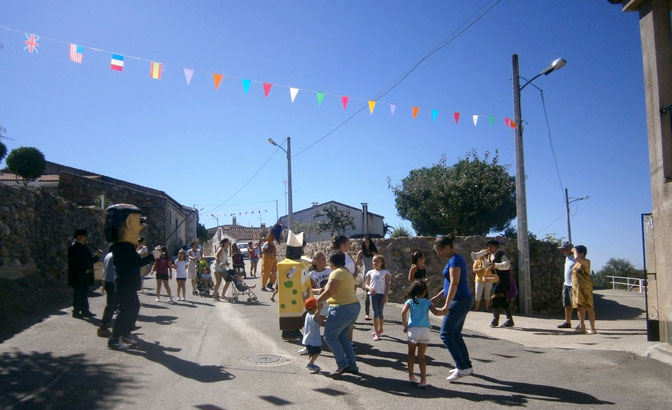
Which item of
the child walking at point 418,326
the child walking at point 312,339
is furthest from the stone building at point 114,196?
the child walking at point 418,326

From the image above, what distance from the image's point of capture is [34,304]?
9.48m

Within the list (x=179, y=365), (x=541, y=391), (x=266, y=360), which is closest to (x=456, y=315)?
(x=541, y=391)

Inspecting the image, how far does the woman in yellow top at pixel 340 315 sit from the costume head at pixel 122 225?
3.27 metres

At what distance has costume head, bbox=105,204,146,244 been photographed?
7156mm

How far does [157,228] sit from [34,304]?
2338cm

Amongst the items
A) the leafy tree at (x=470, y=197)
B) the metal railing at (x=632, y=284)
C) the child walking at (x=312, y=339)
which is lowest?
the metal railing at (x=632, y=284)

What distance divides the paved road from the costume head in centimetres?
159

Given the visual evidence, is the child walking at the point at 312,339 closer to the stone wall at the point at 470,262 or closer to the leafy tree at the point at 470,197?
the stone wall at the point at 470,262

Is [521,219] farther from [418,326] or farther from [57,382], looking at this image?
[57,382]

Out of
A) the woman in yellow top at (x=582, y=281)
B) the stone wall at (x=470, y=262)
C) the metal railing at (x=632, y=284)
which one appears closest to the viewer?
the woman in yellow top at (x=582, y=281)

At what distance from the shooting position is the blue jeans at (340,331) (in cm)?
573

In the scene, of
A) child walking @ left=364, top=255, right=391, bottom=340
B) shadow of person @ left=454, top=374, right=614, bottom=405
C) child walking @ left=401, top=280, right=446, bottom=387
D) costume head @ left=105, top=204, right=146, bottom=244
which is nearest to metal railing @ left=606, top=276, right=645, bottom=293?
child walking @ left=364, top=255, right=391, bottom=340

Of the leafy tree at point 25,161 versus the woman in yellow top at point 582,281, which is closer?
the woman in yellow top at point 582,281

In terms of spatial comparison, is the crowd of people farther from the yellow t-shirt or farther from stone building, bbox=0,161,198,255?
stone building, bbox=0,161,198,255
